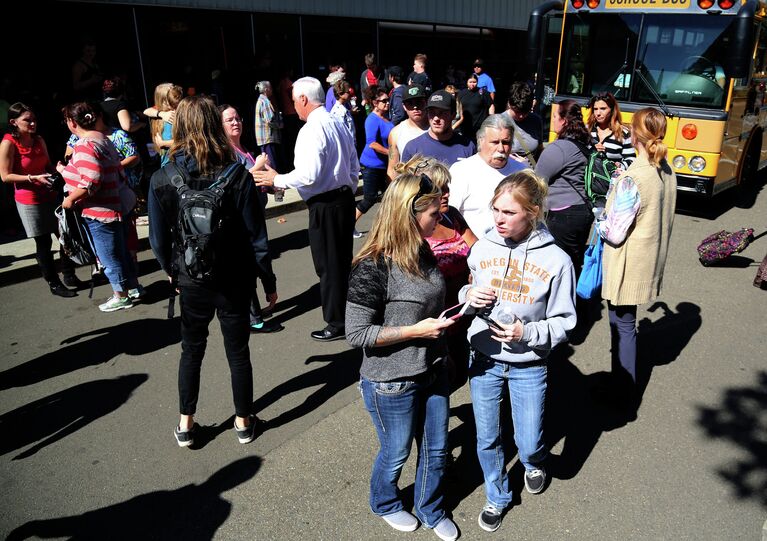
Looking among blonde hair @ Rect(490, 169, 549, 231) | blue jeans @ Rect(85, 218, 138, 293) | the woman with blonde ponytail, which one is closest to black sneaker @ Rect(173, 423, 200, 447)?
blonde hair @ Rect(490, 169, 549, 231)

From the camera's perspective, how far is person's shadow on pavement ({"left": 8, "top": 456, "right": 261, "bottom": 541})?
296cm

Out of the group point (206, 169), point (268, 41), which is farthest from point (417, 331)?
point (268, 41)

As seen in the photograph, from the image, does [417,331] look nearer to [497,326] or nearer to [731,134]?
[497,326]

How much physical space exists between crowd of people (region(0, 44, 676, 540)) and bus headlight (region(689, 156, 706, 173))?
3.35m

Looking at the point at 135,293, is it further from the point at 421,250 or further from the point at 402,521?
the point at 421,250

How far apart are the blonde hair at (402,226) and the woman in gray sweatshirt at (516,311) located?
35 cm

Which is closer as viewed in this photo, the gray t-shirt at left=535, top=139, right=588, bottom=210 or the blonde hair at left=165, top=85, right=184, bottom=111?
the gray t-shirt at left=535, top=139, right=588, bottom=210

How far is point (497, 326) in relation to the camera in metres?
2.61

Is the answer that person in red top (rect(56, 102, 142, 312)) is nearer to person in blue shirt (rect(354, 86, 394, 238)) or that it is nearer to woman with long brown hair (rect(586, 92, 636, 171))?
person in blue shirt (rect(354, 86, 394, 238))

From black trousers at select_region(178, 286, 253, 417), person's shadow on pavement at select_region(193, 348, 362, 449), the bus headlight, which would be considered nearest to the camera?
black trousers at select_region(178, 286, 253, 417)

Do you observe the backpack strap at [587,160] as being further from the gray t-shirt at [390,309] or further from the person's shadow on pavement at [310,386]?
the gray t-shirt at [390,309]

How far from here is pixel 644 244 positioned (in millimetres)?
3633

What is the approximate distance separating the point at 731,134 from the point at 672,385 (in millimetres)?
5203

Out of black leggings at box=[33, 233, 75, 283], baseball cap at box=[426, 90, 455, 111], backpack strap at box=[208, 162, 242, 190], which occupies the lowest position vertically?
black leggings at box=[33, 233, 75, 283]
